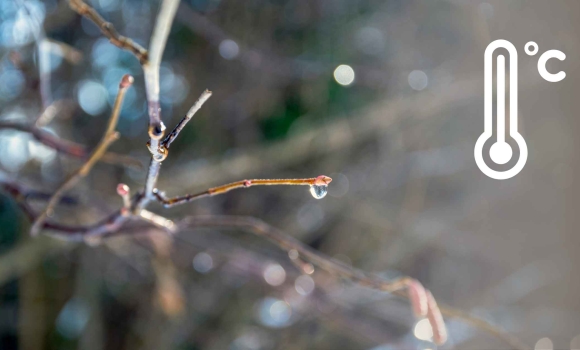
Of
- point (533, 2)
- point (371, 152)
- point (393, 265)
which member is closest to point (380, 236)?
point (393, 265)

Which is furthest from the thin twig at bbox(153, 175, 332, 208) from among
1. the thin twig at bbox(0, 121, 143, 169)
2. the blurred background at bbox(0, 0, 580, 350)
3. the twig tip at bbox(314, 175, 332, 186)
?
the blurred background at bbox(0, 0, 580, 350)

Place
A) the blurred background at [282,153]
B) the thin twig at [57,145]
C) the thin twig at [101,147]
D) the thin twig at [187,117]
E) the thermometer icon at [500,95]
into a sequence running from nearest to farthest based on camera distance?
the thin twig at [187,117]
the thin twig at [101,147]
the thin twig at [57,145]
the thermometer icon at [500,95]
the blurred background at [282,153]

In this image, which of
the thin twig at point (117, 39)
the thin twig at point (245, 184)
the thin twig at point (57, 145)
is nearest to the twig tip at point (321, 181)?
the thin twig at point (245, 184)

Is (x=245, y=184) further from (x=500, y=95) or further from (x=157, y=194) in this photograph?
(x=500, y=95)

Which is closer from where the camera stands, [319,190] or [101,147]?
[319,190]

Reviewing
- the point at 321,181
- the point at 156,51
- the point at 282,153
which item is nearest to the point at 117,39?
the point at 156,51

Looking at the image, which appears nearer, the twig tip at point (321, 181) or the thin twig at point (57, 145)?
the twig tip at point (321, 181)

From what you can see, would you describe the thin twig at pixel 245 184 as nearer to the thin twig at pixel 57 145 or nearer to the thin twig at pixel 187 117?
the thin twig at pixel 187 117

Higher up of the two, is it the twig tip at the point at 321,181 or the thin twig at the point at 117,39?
the thin twig at the point at 117,39

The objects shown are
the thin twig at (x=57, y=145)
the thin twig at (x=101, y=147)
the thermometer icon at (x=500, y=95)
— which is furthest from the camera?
the thermometer icon at (x=500, y=95)

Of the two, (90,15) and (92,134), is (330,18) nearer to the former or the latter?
(92,134)
